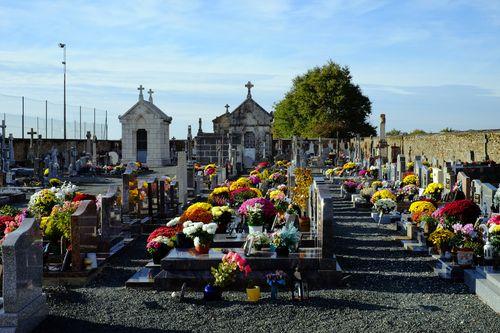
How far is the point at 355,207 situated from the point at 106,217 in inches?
401

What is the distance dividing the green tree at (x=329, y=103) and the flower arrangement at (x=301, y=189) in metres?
54.9

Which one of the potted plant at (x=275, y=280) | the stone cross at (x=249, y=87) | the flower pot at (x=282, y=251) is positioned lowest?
the potted plant at (x=275, y=280)

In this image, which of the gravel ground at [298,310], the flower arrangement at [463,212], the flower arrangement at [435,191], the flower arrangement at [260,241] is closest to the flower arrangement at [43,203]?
the gravel ground at [298,310]

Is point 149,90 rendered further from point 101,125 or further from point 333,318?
point 333,318

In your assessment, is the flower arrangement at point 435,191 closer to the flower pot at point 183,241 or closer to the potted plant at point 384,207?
the potted plant at point 384,207

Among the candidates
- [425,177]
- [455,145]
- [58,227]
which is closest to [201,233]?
[58,227]

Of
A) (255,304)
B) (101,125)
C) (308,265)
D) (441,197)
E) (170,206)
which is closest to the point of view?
(255,304)

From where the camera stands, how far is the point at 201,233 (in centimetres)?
982

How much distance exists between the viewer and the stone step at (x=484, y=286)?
26.6 feet

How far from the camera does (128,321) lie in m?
7.65

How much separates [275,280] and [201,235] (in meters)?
1.81

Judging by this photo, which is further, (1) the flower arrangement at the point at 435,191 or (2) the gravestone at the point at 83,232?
(1) the flower arrangement at the point at 435,191

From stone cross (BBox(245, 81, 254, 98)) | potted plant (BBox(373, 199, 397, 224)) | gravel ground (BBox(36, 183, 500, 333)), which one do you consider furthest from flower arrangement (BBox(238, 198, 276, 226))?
stone cross (BBox(245, 81, 254, 98))

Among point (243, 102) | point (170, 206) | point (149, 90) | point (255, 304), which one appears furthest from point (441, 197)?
point (243, 102)
